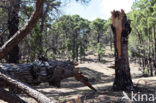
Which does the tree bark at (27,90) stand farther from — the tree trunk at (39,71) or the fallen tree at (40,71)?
the tree trunk at (39,71)

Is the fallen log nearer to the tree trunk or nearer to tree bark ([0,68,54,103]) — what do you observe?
the tree trunk

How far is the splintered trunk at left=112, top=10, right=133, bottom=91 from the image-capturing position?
17.5 feet

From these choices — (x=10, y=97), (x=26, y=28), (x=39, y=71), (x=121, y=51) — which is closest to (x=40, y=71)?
(x=39, y=71)

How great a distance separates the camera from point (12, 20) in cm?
704

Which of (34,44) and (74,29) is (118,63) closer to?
(34,44)

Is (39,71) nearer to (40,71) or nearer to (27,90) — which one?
(40,71)

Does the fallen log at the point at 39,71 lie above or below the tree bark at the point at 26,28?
below

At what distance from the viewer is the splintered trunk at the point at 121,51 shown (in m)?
5.35

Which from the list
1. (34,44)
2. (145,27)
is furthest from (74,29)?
(34,44)

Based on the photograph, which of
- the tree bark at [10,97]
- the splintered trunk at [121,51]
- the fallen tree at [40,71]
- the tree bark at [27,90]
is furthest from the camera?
the splintered trunk at [121,51]

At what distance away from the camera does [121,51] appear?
18.2 feet

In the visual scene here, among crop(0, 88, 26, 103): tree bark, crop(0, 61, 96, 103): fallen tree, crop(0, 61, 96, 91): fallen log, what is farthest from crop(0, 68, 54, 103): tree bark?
crop(0, 61, 96, 91): fallen log

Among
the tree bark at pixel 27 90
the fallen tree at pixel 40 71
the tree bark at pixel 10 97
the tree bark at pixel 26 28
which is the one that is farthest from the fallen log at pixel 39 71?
the tree bark at pixel 10 97

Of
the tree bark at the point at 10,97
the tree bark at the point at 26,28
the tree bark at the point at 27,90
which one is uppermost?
the tree bark at the point at 26,28
